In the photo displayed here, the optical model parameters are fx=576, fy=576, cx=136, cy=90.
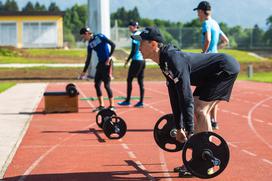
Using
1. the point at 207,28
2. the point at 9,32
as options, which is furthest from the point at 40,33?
the point at 207,28

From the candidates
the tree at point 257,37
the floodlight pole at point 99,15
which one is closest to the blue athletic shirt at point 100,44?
the floodlight pole at point 99,15

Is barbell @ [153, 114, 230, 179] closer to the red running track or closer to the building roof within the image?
the red running track

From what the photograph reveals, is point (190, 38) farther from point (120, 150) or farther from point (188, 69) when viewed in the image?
point (188, 69)

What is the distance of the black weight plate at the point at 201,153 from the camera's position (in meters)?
6.36

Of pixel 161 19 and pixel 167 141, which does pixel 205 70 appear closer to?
pixel 167 141

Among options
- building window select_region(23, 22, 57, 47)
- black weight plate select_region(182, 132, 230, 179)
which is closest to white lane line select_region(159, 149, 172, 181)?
black weight plate select_region(182, 132, 230, 179)

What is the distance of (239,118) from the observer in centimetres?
1293

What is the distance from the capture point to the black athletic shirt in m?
6.23

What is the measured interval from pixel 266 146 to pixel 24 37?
62.6 meters

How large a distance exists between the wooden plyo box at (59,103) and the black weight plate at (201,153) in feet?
26.8

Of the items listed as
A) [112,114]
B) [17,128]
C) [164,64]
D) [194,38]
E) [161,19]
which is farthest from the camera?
[161,19]

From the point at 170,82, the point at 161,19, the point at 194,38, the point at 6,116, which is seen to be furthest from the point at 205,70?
the point at 161,19

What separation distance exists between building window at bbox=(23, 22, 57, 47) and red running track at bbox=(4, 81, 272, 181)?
55651 millimetres

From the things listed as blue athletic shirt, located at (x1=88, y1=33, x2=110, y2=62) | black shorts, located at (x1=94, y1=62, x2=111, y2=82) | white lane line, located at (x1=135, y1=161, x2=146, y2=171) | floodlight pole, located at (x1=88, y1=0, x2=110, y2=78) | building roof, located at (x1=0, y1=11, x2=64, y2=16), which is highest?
building roof, located at (x1=0, y1=11, x2=64, y2=16)
